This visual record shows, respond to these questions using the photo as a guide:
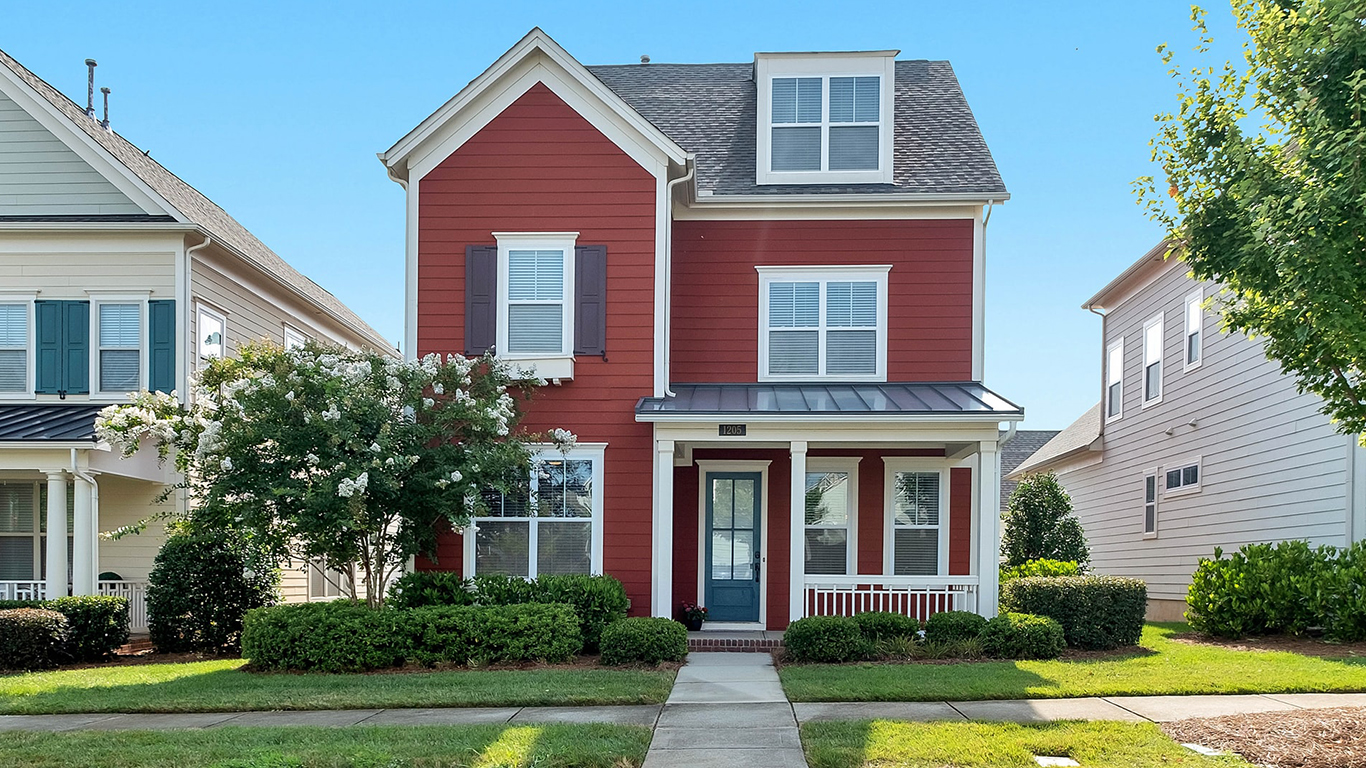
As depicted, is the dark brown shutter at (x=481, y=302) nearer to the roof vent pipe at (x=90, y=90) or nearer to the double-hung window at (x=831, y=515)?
the double-hung window at (x=831, y=515)

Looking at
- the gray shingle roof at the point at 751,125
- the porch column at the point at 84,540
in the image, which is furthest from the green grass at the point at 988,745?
the porch column at the point at 84,540

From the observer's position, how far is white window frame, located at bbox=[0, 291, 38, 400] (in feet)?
57.2

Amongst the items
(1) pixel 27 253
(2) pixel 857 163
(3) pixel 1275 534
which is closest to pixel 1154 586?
(3) pixel 1275 534

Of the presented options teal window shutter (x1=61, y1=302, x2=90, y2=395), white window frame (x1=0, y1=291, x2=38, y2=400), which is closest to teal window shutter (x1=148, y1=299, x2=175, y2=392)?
teal window shutter (x1=61, y1=302, x2=90, y2=395)

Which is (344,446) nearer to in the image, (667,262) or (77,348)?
(667,262)

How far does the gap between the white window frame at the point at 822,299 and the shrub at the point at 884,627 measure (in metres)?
4.00

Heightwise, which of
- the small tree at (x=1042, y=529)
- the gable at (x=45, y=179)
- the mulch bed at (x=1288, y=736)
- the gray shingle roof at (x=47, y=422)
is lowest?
the mulch bed at (x=1288, y=736)

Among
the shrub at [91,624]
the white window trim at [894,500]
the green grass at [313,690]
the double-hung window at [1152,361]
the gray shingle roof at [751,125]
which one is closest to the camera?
the green grass at [313,690]

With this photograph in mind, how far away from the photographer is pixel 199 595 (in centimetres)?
1550

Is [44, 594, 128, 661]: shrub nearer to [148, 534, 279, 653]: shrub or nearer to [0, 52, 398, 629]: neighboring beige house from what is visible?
[148, 534, 279, 653]: shrub

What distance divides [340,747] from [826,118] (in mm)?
12159

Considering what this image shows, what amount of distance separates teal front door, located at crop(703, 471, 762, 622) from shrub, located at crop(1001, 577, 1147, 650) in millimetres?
3949

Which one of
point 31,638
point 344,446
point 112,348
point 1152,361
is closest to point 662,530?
point 344,446

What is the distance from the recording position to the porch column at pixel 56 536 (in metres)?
15.3
